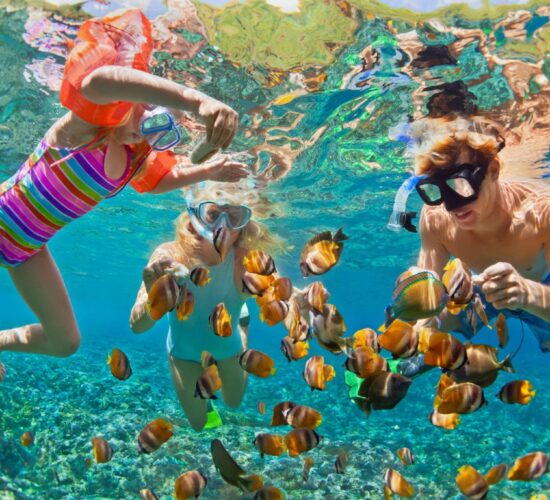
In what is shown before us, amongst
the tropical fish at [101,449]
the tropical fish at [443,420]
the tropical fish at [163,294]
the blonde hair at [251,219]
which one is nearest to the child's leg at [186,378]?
the blonde hair at [251,219]

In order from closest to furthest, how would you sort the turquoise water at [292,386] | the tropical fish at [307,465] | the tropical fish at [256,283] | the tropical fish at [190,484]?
the tropical fish at [190,484], the tropical fish at [256,283], the tropical fish at [307,465], the turquoise water at [292,386]

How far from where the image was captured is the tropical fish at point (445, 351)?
3102 millimetres

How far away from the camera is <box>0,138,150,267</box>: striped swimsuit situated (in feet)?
14.6

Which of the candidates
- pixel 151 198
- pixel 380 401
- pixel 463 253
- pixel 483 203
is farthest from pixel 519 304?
pixel 151 198

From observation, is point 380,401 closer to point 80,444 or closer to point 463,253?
point 463,253

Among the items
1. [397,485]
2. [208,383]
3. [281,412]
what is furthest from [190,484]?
[397,485]

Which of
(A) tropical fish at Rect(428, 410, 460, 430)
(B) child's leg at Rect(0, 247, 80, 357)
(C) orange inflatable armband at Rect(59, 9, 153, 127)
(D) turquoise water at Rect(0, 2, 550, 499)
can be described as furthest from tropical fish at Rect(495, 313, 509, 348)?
(D) turquoise water at Rect(0, 2, 550, 499)

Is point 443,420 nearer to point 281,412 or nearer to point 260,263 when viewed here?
point 281,412

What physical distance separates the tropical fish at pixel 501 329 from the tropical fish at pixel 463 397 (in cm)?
73

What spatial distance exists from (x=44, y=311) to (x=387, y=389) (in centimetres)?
397

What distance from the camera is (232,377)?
7559mm

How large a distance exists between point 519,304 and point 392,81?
702 centimetres

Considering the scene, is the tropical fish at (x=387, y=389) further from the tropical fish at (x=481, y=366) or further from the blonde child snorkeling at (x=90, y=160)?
the blonde child snorkeling at (x=90, y=160)

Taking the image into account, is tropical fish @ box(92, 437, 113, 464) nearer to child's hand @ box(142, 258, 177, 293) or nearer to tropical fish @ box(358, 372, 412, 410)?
child's hand @ box(142, 258, 177, 293)
